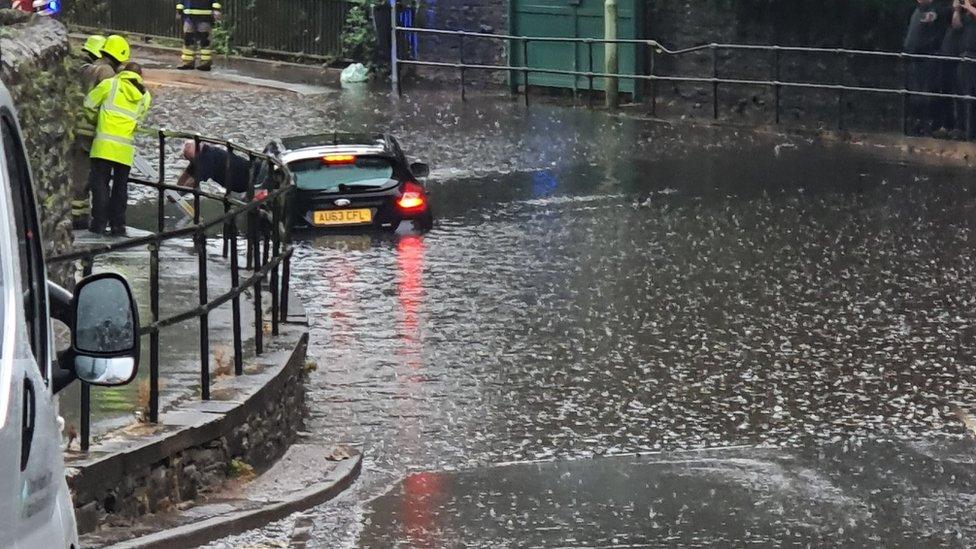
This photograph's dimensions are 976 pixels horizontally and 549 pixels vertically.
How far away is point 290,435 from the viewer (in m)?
11.5

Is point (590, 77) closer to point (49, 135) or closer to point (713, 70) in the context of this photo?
point (713, 70)

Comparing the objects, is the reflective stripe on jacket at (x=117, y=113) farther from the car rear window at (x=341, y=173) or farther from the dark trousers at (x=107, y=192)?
the car rear window at (x=341, y=173)

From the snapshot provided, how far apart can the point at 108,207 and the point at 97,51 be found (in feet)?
4.39

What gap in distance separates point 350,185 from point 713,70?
1026 centimetres

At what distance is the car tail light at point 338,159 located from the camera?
1828 cm

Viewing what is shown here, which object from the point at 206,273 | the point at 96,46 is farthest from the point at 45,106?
the point at 96,46

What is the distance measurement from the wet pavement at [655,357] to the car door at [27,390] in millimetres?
4355

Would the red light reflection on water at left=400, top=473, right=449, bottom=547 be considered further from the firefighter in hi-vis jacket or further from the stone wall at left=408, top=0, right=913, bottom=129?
the firefighter in hi-vis jacket

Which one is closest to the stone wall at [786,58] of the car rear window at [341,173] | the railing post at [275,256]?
the car rear window at [341,173]

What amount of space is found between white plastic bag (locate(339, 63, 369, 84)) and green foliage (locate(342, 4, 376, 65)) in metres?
0.51

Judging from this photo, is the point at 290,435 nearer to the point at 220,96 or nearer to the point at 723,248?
the point at 723,248

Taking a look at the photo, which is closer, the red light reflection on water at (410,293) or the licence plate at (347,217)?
the red light reflection on water at (410,293)

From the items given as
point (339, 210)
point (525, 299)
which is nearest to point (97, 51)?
point (339, 210)

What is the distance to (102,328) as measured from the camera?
4.85 m
